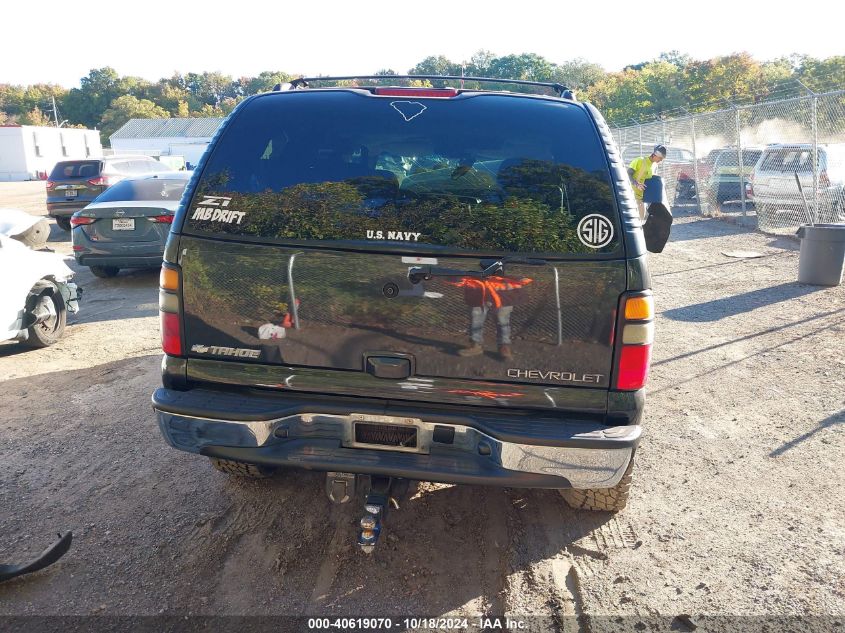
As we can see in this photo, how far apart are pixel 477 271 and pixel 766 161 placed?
14.0m

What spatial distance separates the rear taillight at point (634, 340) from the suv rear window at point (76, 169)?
1632 centimetres

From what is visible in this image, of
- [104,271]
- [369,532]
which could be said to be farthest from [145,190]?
[369,532]

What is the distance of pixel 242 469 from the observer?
3.82m

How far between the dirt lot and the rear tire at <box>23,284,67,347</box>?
1.01m

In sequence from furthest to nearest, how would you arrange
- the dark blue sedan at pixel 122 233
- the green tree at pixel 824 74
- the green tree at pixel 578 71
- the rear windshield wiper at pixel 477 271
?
1. the green tree at pixel 578 71
2. the green tree at pixel 824 74
3. the dark blue sedan at pixel 122 233
4. the rear windshield wiper at pixel 477 271

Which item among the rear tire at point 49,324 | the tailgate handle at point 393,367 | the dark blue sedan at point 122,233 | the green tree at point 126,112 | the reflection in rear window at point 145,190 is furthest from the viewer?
the green tree at point 126,112

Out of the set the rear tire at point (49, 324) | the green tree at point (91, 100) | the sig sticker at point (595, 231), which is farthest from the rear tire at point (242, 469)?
the green tree at point (91, 100)

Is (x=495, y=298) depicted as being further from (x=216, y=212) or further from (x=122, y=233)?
(x=122, y=233)

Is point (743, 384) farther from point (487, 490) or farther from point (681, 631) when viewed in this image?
point (681, 631)

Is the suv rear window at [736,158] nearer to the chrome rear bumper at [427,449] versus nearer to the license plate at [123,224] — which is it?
the license plate at [123,224]

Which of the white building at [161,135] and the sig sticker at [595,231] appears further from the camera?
the white building at [161,135]

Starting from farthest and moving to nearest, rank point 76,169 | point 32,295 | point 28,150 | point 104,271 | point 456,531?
point 28,150 → point 76,169 → point 104,271 → point 32,295 → point 456,531

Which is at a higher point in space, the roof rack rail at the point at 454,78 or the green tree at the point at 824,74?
the green tree at the point at 824,74

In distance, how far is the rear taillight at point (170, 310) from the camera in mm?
3027
